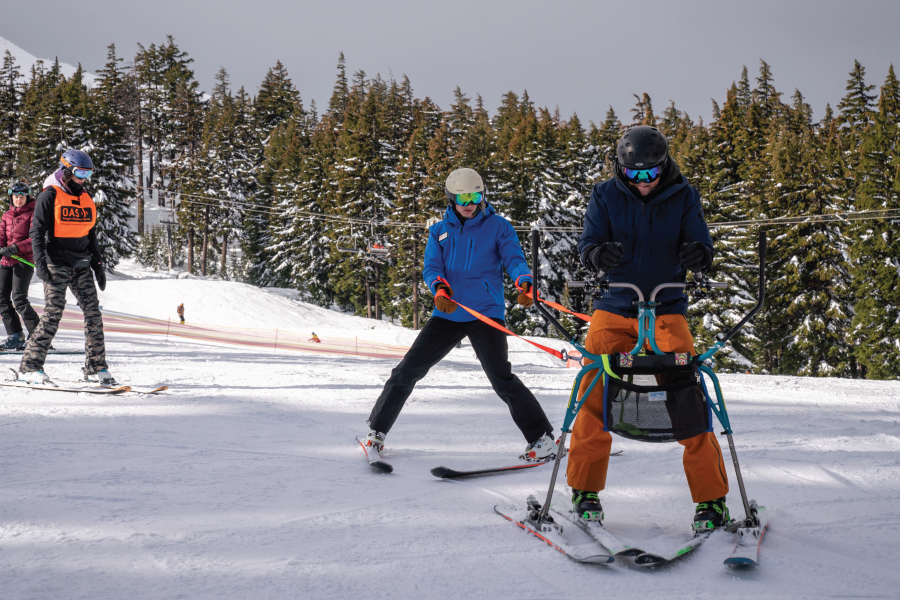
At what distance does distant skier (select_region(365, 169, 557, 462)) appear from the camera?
4.04 m

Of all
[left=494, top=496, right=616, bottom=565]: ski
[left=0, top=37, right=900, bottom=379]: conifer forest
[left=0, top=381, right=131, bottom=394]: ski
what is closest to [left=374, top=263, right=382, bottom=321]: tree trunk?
[left=0, top=37, right=900, bottom=379]: conifer forest

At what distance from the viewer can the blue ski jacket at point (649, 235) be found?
9.24 feet

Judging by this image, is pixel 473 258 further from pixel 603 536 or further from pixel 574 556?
pixel 574 556

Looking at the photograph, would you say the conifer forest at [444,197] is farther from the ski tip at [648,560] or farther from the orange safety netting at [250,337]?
the ski tip at [648,560]

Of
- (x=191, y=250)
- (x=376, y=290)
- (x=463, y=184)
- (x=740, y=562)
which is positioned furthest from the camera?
(x=191, y=250)

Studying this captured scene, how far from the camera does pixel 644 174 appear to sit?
2795 millimetres

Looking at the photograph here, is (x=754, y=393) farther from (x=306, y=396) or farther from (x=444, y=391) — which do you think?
(x=306, y=396)

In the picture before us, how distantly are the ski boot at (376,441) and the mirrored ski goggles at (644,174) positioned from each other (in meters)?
2.37

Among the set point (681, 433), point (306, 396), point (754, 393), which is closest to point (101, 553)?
point (681, 433)

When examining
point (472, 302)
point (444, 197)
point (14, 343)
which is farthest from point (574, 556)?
point (444, 197)

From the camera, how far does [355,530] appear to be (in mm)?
2791

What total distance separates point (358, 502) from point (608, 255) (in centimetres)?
179

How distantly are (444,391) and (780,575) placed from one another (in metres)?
5.00

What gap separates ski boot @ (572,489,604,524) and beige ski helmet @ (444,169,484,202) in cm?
203
